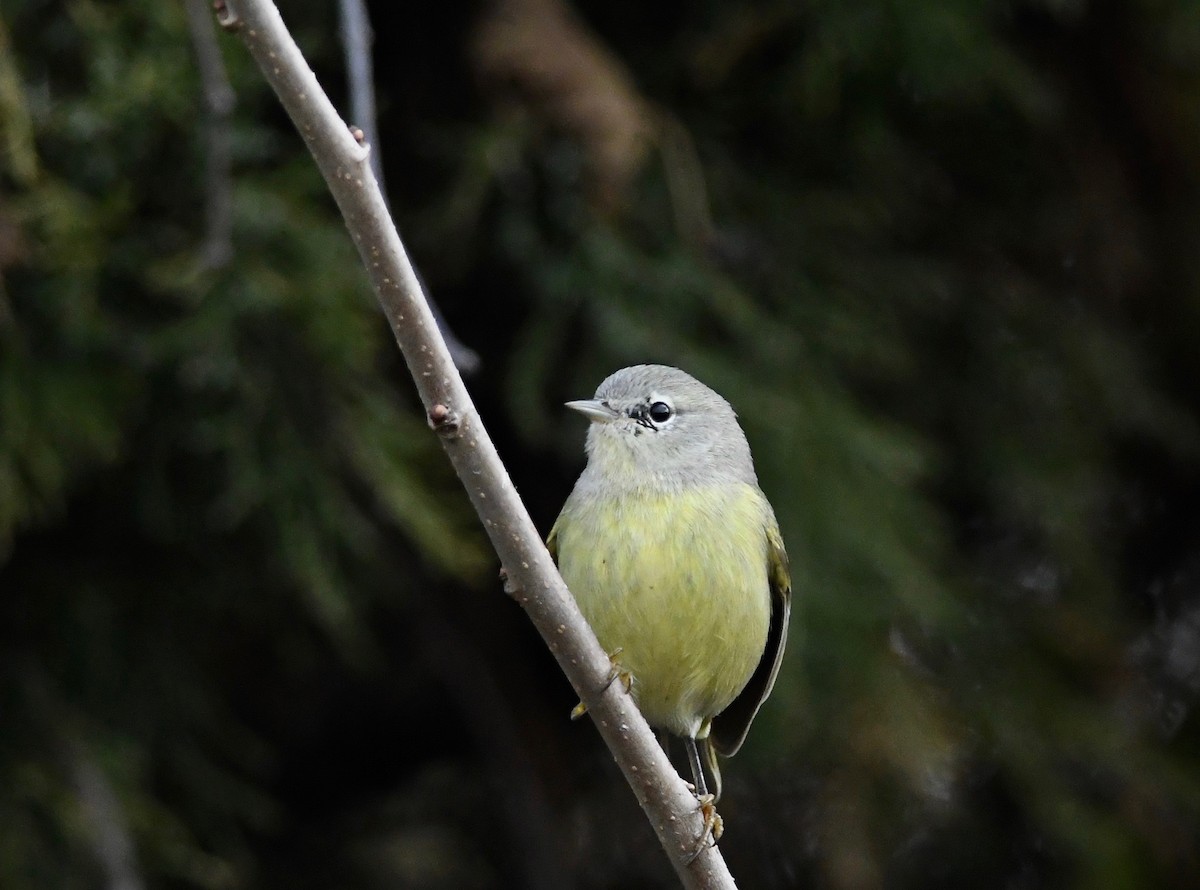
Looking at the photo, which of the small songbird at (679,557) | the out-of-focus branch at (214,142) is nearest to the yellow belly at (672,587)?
the small songbird at (679,557)

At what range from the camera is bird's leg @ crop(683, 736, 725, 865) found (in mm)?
2541

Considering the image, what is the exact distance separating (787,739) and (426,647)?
1352mm

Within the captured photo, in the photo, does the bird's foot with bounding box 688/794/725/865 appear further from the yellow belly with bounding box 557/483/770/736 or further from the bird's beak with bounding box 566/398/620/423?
the bird's beak with bounding box 566/398/620/423

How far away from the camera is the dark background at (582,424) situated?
3.90m

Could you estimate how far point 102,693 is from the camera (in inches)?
163

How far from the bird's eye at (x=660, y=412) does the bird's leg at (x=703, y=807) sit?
29.7 inches

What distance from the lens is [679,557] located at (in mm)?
3080

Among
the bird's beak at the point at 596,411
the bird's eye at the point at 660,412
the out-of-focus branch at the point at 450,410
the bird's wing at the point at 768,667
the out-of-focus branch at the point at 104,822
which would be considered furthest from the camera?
the out-of-focus branch at the point at 104,822

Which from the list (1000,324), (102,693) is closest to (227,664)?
(102,693)

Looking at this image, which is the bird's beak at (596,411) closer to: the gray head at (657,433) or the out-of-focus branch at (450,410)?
the gray head at (657,433)

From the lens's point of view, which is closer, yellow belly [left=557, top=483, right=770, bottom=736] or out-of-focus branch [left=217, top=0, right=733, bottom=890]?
out-of-focus branch [left=217, top=0, right=733, bottom=890]

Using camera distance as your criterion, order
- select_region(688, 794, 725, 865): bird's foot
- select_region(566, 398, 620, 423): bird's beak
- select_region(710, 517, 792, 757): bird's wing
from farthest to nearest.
A: select_region(710, 517, 792, 757): bird's wing
select_region(566, 398, 620, 423): bird's beak
select_region(688, 794, 725, 865): bird's foot

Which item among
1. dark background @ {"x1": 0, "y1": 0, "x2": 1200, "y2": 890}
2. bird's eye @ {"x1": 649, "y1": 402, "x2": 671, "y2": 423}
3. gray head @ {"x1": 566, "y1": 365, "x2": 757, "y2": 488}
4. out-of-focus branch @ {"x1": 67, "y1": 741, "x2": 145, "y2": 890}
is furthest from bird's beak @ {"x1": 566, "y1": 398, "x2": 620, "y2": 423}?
out-of-focus branch @ {"x1": 67, "y1": 741, "x2": 145, "y2": 890}

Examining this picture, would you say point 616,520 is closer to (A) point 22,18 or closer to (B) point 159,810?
(B) point 159,810
